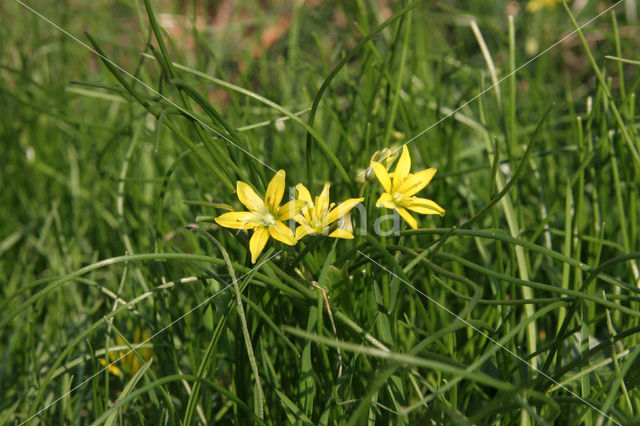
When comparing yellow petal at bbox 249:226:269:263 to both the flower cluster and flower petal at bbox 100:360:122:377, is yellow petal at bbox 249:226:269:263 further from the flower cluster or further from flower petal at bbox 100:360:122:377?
flower petal at bbox 100:360:122:377

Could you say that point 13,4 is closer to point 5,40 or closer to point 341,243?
point 5,40

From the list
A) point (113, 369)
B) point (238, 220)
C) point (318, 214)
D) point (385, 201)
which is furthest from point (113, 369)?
point (385, 201)

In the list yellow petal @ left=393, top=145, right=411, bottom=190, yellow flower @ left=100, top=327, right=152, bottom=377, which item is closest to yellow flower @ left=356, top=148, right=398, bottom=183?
yellow petal @ left=393, top=145, right=411, bottom=190

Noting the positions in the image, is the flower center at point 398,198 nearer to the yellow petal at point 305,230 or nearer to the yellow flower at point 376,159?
the yellow flower at point 376,159

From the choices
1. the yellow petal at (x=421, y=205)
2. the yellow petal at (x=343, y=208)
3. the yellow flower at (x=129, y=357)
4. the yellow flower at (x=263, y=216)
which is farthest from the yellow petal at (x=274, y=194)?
the yellow flower at (x=129, y=357)

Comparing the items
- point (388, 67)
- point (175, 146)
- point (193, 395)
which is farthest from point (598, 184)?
point (175, 146)

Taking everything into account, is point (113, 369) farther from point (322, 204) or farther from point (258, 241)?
point (322, 204)
